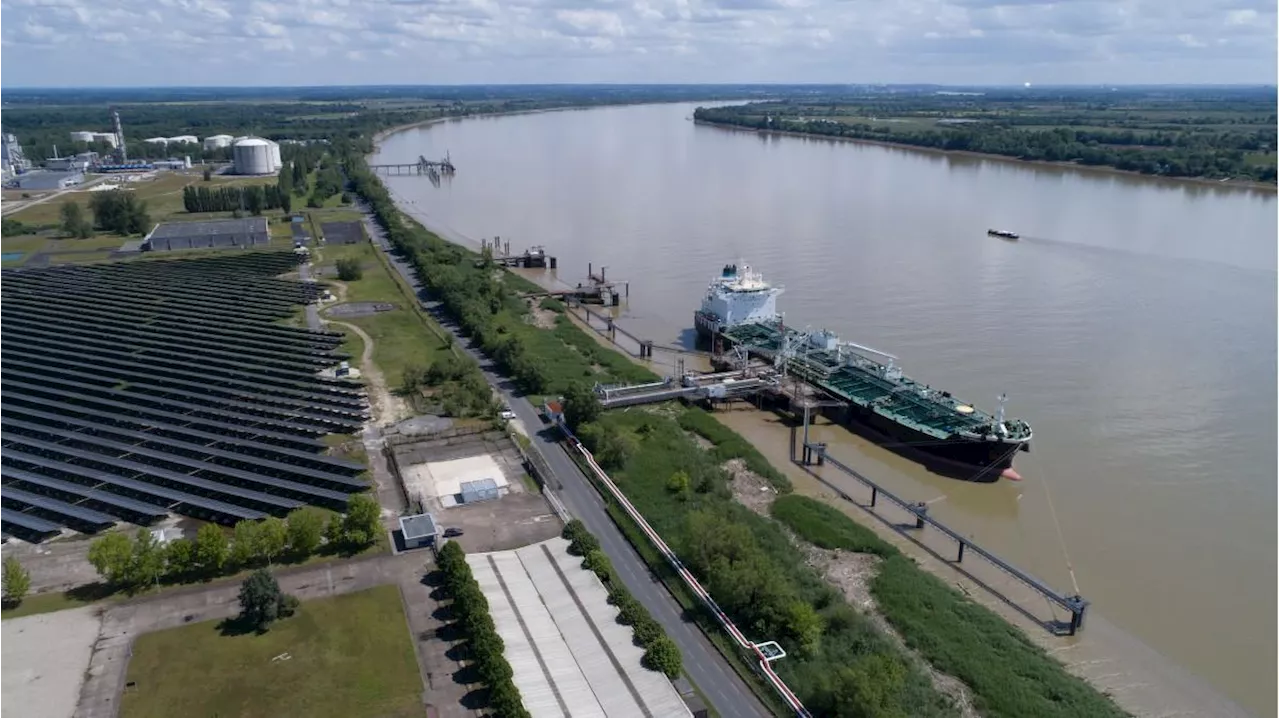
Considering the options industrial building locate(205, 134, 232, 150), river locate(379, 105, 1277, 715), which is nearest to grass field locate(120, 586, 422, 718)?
river locate(379, 105, 1277, 715)

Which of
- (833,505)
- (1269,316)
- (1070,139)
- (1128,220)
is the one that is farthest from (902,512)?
(1070,139)

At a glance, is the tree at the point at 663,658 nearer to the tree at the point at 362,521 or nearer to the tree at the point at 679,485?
the tree at the point at 679,485

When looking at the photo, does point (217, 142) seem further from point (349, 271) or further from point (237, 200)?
point (349, 271)

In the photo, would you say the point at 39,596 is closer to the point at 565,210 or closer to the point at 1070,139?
the point at 565,210

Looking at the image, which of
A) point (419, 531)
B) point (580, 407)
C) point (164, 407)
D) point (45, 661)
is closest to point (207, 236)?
A: point (164, 407)

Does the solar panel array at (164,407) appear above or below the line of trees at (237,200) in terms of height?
below

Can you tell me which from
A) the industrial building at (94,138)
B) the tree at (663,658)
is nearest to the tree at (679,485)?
the tree at (663,658)

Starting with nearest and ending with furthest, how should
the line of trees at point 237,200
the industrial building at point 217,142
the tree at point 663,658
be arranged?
the tree at point 663,658
the line of trees at point 237,200
the industrial building at point 217,142

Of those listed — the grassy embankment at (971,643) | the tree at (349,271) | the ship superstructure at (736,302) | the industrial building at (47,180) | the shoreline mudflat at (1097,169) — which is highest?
the shoreline mudflat at (1097,169)
